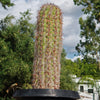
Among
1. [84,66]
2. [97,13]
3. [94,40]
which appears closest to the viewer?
[97,13]

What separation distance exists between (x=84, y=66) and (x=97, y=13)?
32.7 ft

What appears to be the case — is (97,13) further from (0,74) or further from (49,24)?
(49,24)

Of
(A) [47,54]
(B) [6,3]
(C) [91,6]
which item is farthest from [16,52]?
(C) [91,6]

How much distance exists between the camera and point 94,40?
27.4 m

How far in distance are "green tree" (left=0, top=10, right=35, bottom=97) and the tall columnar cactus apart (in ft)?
19.9

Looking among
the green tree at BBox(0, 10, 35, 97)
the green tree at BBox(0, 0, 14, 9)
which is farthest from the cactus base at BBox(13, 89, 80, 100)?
the green tree at BBox(0, 0, 14, 9)

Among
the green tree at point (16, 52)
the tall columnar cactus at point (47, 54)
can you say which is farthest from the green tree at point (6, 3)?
the tall columnar cactus at point (47, 54)

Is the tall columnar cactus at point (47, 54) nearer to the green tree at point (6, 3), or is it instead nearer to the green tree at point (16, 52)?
the green tree at point (16, 52)

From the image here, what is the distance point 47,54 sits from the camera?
2938 mm

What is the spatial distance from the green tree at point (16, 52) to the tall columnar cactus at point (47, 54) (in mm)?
6065

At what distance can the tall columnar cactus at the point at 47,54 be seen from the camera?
2.88 meters

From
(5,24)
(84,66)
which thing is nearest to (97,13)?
(84,66)

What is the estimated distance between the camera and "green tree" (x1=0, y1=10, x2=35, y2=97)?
29.9 ft

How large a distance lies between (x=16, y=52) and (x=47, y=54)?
753cm
